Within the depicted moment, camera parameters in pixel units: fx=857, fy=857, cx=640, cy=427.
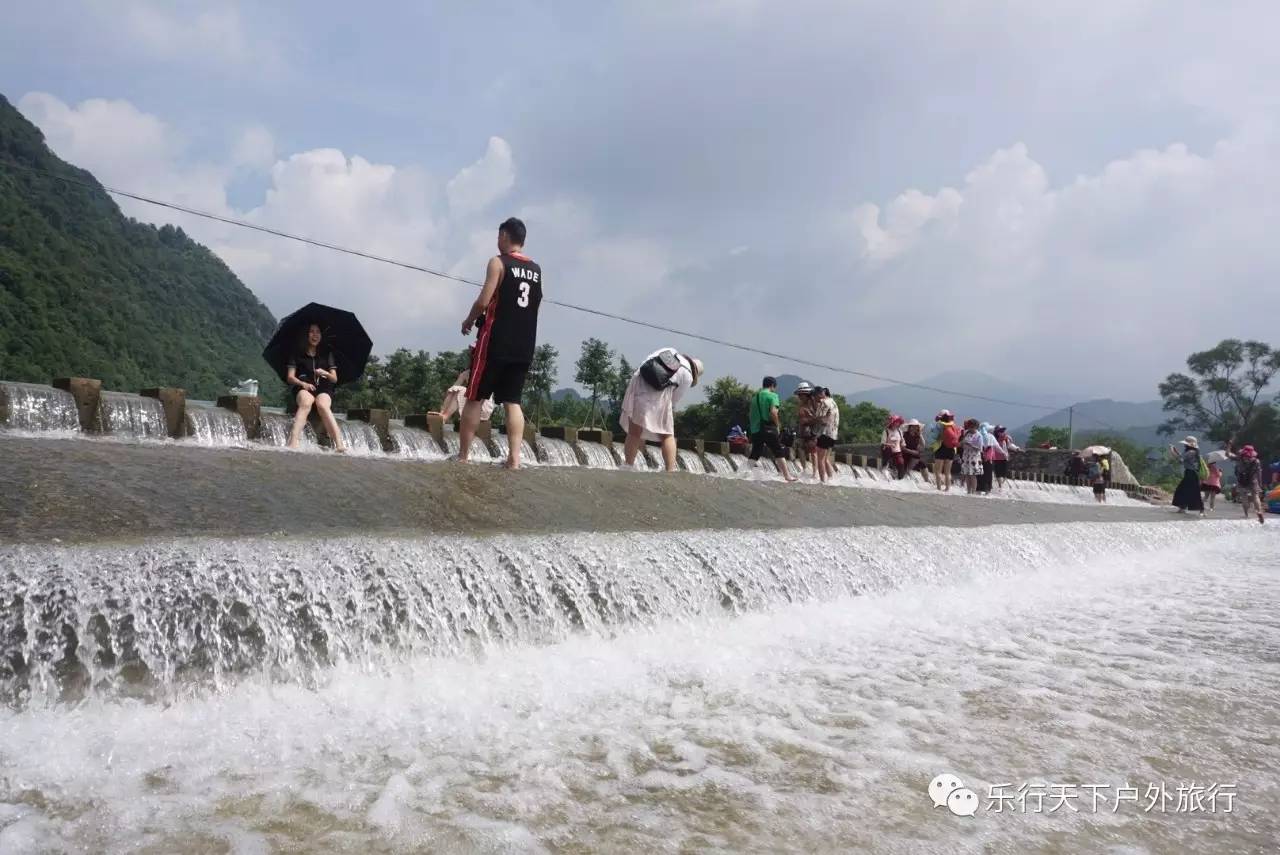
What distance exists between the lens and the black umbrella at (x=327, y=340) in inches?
276

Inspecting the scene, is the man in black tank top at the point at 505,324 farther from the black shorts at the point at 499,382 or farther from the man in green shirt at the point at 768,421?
the man in green shirt at the point at 768,421

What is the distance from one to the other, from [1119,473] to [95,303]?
85.9m

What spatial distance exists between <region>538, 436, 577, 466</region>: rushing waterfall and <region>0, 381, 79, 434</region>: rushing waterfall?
6158mm

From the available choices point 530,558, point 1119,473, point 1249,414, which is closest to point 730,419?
point 1119,473

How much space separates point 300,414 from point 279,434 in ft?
12.4

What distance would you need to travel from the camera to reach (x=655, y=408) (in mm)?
8352

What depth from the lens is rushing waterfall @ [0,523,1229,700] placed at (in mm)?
2412

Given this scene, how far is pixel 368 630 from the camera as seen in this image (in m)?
3.03

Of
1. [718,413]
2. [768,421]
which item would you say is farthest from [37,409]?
[718,413]

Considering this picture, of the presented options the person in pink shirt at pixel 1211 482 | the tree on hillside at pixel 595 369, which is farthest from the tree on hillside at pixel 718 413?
the person in pink shirt at pixel 1211 482

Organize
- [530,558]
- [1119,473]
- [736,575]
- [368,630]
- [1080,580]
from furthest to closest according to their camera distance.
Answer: [1119,473] → [1080,580] → [736,575] → [530,558] → [368,630]

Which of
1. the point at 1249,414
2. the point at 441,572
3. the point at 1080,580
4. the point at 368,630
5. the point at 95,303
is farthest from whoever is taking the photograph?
the point at 95,303

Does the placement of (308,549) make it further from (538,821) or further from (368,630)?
(538,821)

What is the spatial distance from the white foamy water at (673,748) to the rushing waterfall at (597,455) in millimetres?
9556
